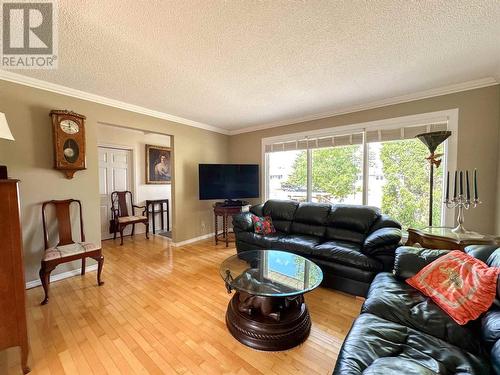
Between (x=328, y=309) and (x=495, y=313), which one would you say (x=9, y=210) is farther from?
(x=495, y=313)

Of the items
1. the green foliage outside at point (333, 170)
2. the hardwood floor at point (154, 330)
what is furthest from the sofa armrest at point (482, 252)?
the green foliage outside at point (333, 170)

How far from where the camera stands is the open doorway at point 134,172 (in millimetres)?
4516

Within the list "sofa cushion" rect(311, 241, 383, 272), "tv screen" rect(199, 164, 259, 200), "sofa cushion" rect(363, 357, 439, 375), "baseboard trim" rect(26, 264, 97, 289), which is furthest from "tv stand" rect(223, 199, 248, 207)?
"sofa cushion" rect(363, 357, 439, 375)

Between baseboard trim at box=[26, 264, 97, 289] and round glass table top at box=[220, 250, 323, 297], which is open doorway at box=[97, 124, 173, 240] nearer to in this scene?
baseboard trim at box=[26, 264, 97, 289]

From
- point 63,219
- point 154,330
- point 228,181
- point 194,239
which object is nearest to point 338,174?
point 228,181

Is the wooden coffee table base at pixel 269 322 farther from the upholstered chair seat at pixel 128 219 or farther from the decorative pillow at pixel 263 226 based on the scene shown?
the upholstered chair seat at pixel 128 219

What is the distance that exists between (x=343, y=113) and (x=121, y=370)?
406 cm

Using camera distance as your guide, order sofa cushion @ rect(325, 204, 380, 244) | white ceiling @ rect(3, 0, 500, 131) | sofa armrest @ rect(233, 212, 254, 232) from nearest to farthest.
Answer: white ceiling @ rect(3, 0, 500, 131)
sofa cushion @ rect(325, 204, 380, 244)
sofa armrest @ rect(233, 212, 254, 232)

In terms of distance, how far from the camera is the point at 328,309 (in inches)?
85.2

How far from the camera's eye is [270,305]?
1778 mm

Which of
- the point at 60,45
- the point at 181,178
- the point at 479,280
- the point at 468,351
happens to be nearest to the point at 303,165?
the point at 181,178

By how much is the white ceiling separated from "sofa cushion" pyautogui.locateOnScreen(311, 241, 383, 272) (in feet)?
6.46

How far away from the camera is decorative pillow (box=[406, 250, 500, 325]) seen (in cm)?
131

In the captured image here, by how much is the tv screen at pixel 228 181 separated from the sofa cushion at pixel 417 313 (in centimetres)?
310
